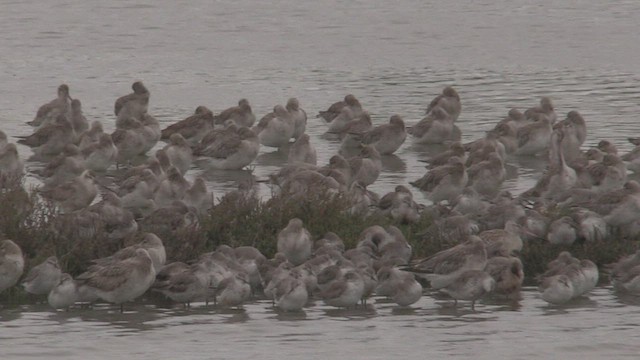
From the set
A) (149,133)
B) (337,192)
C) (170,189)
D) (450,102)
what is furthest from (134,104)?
(337,192)

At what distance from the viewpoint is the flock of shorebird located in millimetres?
17312

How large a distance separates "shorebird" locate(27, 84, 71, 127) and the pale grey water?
0.57m

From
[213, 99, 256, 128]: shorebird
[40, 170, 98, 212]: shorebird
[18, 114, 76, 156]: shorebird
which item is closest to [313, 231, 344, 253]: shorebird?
[40, 170, 98, 212]: shorebird

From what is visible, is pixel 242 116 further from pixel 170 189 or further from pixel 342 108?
pixel 170 189

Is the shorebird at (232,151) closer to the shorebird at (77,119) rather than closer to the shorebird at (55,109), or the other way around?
the shorebird at (77,119)

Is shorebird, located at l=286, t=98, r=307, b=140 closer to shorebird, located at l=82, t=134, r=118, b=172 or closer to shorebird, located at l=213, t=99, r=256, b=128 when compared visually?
shorebird, located at l=213, t=99, r=256, b=128

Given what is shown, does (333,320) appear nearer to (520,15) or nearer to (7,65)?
(7,65)

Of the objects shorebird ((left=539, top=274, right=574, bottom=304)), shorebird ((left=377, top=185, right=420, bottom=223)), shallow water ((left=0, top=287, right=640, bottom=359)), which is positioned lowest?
shallow water ((left=0, top=287, right=640, bottom=359))

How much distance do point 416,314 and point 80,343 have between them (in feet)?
11.6

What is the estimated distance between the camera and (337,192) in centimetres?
2036

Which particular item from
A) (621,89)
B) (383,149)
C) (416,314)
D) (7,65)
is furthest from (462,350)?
(7,65)

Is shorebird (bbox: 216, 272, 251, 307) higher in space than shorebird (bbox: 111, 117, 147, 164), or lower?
lower

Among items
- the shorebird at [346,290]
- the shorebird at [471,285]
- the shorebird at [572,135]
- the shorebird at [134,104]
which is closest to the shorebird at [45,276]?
the shorebird at [346,290]

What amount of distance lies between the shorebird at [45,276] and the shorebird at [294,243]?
256cm
